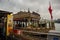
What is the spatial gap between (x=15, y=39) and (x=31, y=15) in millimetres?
7932

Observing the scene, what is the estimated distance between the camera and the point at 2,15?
12789 mm

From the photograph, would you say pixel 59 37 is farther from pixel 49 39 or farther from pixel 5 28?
pixel 5 28

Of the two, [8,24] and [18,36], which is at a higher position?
[8,24]

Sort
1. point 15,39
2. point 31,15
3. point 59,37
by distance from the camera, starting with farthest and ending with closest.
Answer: point 31,15
point 15,39
point 59,37

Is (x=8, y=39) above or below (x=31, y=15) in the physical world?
below

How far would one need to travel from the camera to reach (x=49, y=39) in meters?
6.11

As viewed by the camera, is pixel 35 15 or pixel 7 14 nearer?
pixel 7 14

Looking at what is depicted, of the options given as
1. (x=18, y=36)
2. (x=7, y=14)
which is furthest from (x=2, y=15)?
(x=18, y=36)

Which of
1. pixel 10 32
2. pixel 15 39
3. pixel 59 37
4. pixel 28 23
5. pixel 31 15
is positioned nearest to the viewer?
pixel 59 37

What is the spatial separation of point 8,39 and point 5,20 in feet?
5.64

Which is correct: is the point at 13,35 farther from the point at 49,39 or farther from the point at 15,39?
the point at 49,39

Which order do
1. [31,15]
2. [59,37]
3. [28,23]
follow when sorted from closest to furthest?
1. [59,37]
2. [31,15]
3. [28,23]

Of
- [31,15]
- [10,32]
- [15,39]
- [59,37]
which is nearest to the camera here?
[59,37]

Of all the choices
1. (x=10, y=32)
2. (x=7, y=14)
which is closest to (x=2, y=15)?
(x=7, y=14)
